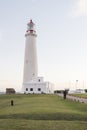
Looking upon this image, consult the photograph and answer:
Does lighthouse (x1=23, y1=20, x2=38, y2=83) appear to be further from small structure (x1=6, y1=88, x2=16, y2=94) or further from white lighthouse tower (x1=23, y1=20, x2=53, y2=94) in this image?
small structure (x1=6, y1=88, x2=16, y2=94)

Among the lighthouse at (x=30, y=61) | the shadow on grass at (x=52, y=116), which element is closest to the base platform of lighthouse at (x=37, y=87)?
the lighthouse at (x=30, y=61)

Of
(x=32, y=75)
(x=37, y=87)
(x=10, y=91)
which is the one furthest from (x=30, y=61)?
(x=10, y=91)

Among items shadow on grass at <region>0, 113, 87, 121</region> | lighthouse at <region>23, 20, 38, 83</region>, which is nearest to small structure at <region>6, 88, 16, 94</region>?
lighthouse at <region>23, 20, 38, 83</region>

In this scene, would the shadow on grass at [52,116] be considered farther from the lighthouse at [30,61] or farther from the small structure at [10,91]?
the small structure at [10,91]

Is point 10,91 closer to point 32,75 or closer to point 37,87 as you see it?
point 37,87

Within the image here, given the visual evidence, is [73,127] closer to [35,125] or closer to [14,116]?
[35,125]

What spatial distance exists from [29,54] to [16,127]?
→ 70.2m

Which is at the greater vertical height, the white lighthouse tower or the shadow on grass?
the white lighthouse tower

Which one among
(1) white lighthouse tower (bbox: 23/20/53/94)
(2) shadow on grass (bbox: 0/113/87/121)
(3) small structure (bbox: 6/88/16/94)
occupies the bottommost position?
(2) shadow on grass (bbox: 0/113/87/121)

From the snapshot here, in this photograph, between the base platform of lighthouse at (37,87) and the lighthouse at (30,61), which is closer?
the base platform of lighthouse at (37,87)

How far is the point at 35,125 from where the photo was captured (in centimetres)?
2377

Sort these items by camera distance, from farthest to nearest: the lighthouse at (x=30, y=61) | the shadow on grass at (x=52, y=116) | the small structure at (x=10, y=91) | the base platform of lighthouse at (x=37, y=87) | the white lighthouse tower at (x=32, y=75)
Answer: the small structure at (x=10, y=91) < the lighthouse at (x=30, y=61) < the white lighthouse tower at (x=32, y=75) < the base platform of lighthouse at (x=37, y=87) < the shadow on grass at (x=52, y=116)

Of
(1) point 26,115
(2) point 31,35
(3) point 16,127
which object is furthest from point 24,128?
(2) point 31,35

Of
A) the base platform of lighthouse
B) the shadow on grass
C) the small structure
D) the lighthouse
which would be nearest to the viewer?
the shadow on grass
